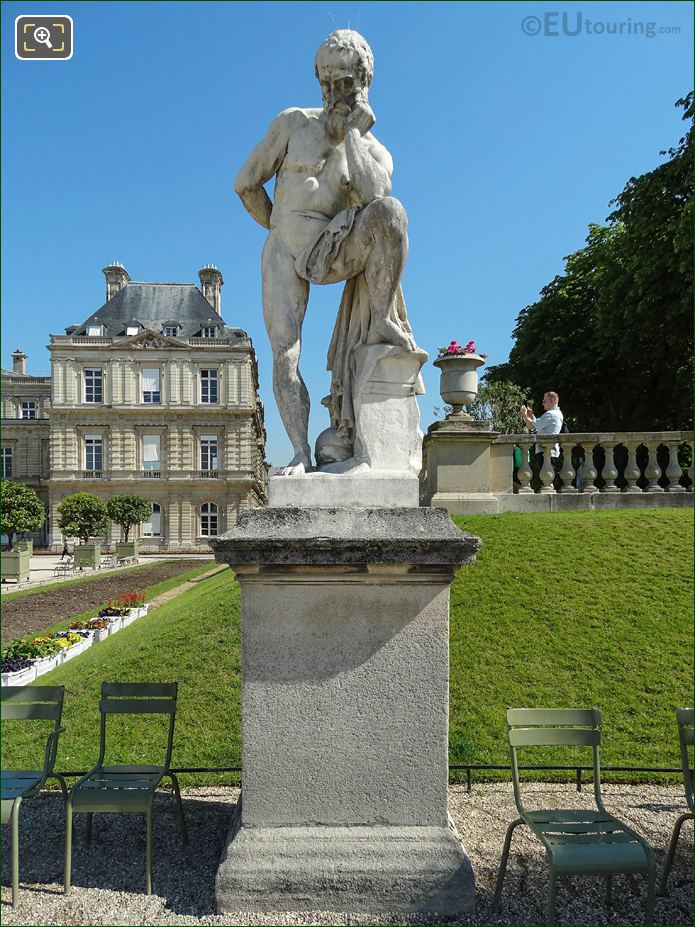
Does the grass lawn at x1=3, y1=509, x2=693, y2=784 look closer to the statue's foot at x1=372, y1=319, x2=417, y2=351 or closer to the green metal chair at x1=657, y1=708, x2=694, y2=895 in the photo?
the green metal chair at x1=657, y1=708, x2=694, y2=895

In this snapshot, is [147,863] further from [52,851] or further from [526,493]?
[526,493]

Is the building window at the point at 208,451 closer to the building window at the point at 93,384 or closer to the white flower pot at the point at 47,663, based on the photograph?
the building window at the point at 93,384

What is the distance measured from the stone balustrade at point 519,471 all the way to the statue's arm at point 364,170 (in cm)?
651

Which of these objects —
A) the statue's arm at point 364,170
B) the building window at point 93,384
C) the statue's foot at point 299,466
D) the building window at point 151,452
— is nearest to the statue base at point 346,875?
the statue's foot at point 299,466

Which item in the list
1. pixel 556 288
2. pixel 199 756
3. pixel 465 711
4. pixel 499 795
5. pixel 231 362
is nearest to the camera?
pixel 499 795

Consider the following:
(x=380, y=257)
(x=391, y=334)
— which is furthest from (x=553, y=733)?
(x=380, y=257)

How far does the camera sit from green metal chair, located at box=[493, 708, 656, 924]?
10.1 ft

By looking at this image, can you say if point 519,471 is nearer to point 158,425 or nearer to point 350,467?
point 350,467

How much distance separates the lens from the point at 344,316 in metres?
3.84

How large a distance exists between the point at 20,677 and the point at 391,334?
7.23m

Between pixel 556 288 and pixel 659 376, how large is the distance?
603 cm

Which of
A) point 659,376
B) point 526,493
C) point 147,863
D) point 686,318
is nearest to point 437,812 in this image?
point 147,863

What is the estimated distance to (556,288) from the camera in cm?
2430

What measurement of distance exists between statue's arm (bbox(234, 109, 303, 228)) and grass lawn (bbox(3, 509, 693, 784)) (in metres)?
4.11
